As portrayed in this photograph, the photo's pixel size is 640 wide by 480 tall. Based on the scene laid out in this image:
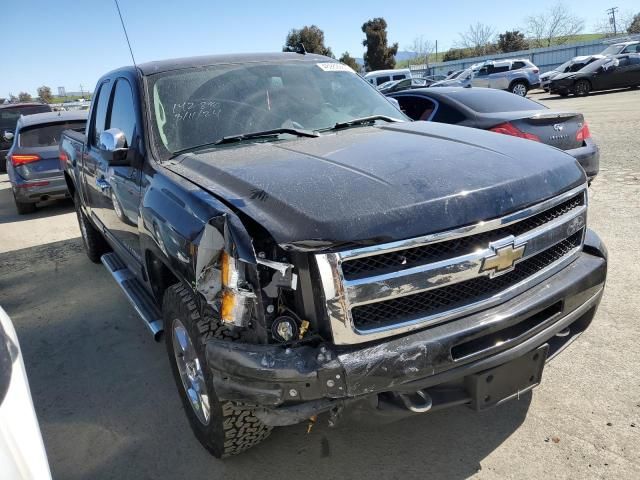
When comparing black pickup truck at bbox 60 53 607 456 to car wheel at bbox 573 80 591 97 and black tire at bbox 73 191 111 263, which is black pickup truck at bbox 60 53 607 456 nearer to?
black tire at bbox 73 191 111 263

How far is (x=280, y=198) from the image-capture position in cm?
220

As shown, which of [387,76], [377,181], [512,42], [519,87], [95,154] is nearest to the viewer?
[377,181]

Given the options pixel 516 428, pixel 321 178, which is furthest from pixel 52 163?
pixel 516 428

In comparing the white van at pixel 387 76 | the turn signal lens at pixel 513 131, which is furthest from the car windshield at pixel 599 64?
the turn signal lens at pixel 513 131

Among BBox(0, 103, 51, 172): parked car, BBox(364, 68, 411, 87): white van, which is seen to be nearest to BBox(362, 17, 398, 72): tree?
BBox(364, 68, 411, 87): white van

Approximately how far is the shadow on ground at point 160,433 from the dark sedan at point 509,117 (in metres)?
3.58

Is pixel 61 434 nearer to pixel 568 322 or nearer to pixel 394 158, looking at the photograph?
pixel 394 158

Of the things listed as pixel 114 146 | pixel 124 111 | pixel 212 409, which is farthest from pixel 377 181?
pixel 124 111

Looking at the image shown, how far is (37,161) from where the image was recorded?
8.91 metres

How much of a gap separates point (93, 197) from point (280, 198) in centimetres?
320

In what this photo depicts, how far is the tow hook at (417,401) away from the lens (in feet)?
6.88

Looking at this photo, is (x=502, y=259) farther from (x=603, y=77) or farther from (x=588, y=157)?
(x=603, y=77)

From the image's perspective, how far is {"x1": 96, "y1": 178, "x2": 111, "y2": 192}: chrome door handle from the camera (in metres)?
4.04

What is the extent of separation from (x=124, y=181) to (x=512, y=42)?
2563 inches
